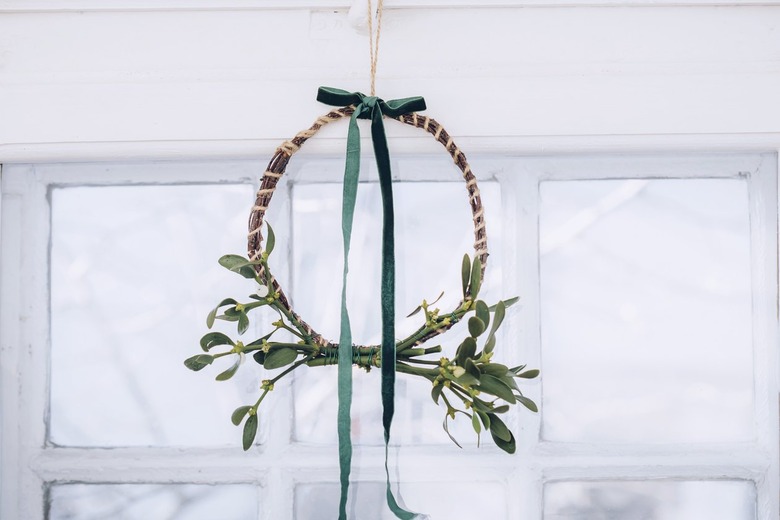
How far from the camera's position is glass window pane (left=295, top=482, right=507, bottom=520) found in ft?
3.24

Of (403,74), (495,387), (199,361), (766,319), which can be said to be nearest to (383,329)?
(495,387)

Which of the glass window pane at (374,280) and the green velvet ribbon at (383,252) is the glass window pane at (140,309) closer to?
the glass window pane at (374,280)

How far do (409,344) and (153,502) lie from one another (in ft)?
1.93

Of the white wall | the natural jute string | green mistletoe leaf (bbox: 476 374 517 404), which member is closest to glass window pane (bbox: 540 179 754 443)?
the white wall

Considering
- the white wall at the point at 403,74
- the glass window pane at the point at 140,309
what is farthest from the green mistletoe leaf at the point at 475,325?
the glass window pane at the point at 140,309

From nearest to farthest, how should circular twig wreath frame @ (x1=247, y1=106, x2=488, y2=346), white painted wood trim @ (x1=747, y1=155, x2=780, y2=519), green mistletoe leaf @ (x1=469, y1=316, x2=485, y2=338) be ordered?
green mistletoe leaf @ (x1=469, y1=316, x2=485, y2=338) → circular twig wreath frame @ (x1=247, y1=106, x2=488, y2=346) → white painted wood trim @ (x1=747, y1=155, x2=780, y2=519)

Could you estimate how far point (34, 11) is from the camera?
0.93 m

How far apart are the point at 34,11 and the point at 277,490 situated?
96cm

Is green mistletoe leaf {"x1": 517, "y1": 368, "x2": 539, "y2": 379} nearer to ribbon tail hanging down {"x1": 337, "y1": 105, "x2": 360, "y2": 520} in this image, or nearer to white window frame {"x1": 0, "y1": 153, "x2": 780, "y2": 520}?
white window frame {"x1": 0, "y1": 153, "x2": 780, "y2": 520}

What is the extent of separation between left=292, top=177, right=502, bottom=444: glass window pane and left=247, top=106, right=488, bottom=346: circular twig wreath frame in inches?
4.7

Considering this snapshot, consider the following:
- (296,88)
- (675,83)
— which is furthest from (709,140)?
(296,88)

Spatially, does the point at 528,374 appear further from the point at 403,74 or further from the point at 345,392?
the point at 403,74

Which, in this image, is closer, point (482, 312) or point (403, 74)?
point (482, 312)

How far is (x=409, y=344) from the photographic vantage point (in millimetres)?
871
